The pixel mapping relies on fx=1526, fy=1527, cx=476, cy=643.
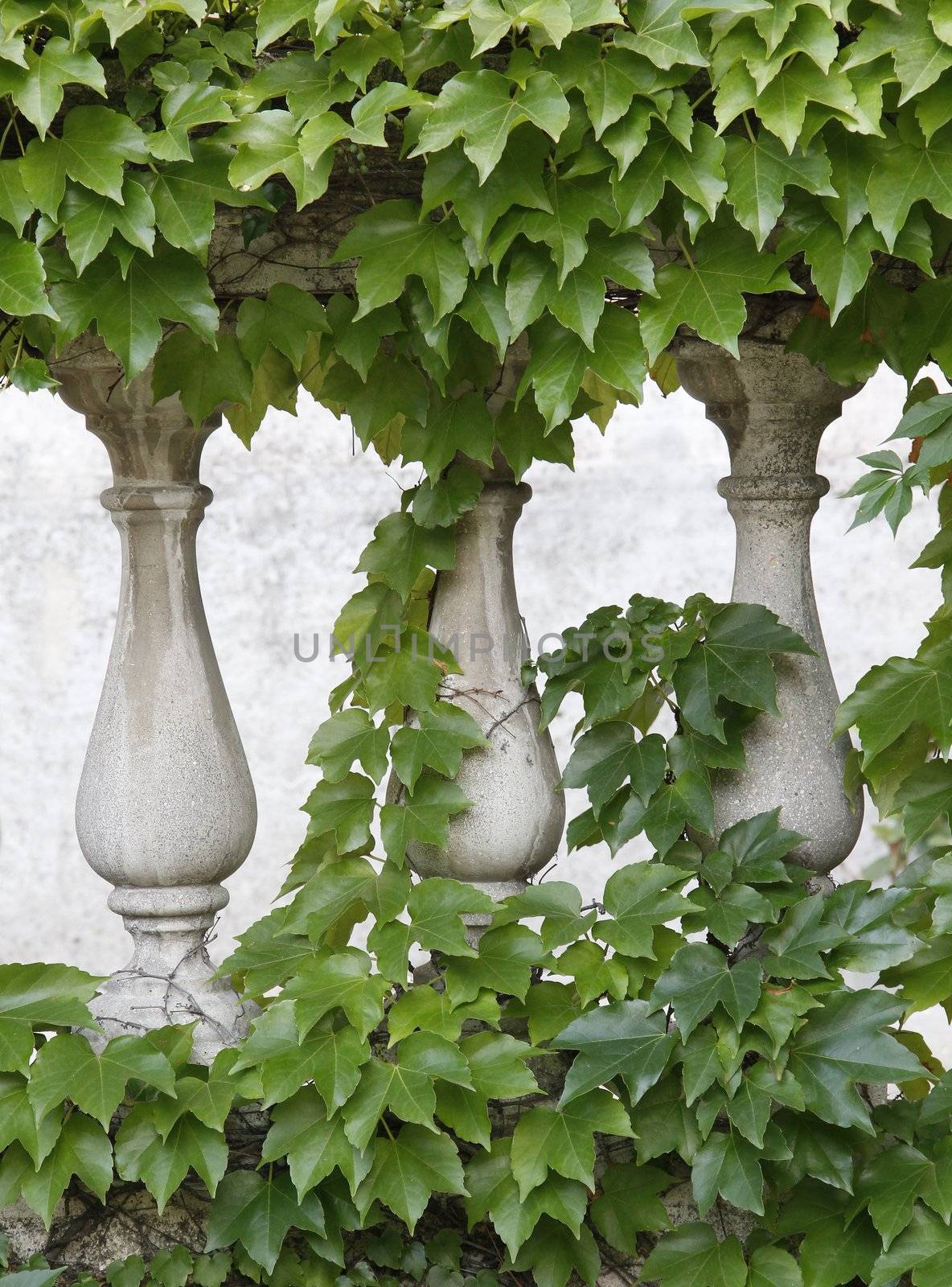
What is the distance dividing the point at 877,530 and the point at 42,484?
1.92m

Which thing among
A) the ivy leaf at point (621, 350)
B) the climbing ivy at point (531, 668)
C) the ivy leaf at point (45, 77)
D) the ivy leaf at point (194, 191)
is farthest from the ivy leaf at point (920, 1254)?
the ivy leaf at point (45, 77)

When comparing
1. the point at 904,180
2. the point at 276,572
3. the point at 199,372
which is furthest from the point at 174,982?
the point at 276,572

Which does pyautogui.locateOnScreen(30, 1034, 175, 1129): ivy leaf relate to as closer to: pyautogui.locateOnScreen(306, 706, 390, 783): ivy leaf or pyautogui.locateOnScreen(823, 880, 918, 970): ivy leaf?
pyautogui.locateOnScreen(306, 706, 390, 783): ivy leaf

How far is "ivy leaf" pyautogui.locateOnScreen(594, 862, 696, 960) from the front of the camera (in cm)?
107

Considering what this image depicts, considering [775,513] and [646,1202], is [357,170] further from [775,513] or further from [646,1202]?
[646,1202]

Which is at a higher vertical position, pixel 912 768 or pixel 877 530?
pixel 877 530

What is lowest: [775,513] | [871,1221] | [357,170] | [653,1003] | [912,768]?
[871,1221]

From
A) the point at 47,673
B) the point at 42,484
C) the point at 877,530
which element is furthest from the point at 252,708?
the point at 877,530

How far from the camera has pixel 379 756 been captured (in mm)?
1113

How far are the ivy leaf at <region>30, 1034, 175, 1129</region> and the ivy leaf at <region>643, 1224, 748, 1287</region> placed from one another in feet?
1.23

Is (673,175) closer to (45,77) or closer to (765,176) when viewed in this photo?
(765,176)

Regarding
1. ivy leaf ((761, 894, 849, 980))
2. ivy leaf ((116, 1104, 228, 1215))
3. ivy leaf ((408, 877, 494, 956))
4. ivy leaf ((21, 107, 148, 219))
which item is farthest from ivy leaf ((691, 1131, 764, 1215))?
ivy leaf ((21, 107, 148, 219))

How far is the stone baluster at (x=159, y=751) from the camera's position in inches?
45.6

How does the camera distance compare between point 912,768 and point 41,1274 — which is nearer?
point 41,1274
